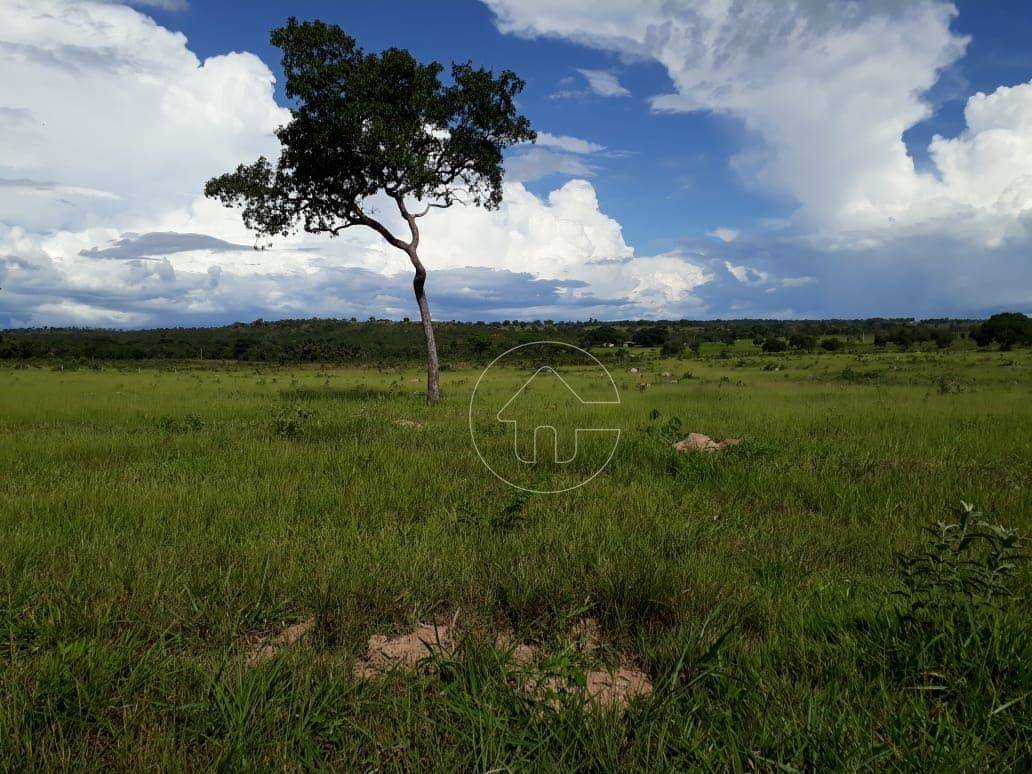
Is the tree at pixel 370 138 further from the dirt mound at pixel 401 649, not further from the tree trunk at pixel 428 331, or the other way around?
the dirt mound at pixel 401 649

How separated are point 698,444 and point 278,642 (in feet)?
23.6

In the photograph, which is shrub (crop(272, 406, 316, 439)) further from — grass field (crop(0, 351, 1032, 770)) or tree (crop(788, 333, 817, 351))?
tree (crop(788, 333, 817, 351))

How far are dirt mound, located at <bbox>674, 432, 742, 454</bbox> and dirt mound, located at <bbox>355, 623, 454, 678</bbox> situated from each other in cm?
581

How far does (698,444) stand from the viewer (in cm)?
894

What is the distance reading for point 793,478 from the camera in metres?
6.87

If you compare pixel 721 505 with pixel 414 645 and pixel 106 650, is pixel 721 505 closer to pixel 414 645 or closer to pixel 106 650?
pixel 414 645

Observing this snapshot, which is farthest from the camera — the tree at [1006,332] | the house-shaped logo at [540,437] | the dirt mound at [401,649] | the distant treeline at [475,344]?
the distant treeline at [475,344]

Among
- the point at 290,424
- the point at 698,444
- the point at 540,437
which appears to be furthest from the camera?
the point at 290,424

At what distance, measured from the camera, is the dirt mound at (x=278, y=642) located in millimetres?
2958

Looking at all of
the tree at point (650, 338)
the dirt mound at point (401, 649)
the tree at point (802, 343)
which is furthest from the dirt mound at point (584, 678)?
the tree at point (650, 338)

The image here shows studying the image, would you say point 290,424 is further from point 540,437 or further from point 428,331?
point 428,331

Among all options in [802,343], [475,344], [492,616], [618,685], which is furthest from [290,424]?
[802,343]

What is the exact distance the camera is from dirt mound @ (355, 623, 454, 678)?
9.61ft

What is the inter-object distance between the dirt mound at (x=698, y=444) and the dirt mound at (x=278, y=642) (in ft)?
20.3
